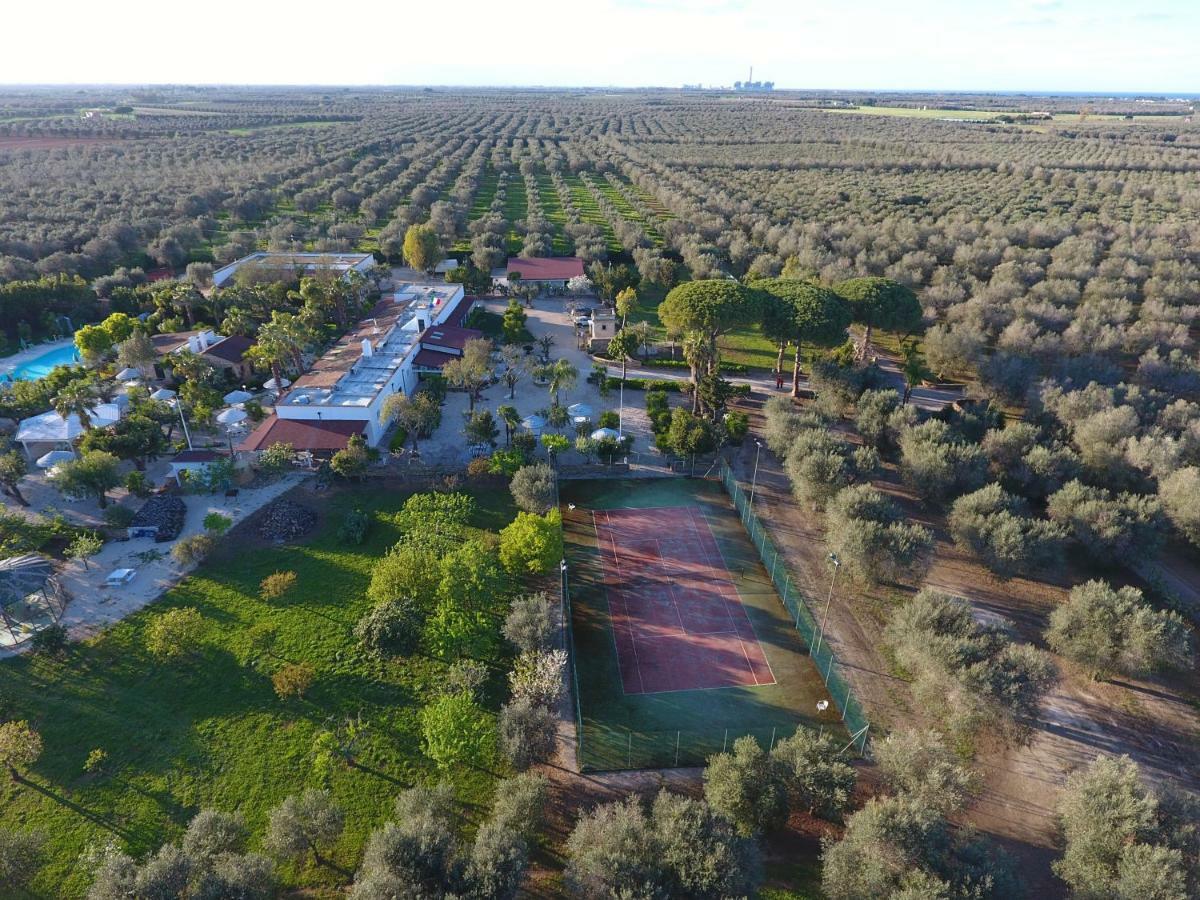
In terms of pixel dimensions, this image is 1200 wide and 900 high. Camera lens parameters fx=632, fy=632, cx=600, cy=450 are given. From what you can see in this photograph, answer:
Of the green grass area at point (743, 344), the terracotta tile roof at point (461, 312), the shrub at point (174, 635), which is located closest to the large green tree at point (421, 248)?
the terracotta tile roof at point (461, 312)

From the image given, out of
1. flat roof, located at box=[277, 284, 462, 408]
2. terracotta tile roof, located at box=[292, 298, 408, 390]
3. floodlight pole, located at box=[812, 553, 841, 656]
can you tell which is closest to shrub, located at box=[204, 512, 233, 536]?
flat roof, located at box=[277, 284, 462, 408]

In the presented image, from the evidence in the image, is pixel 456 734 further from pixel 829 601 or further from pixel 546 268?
pixel 546 268

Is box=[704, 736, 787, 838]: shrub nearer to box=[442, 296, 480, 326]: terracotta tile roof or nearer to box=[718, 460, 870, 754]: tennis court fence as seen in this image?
box=[718, 460, 870, 754]: tennis court fence

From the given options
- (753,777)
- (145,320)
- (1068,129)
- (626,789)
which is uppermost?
(1068,129)

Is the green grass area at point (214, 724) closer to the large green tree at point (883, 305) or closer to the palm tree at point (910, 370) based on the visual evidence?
the palm tree at point (910, 370)

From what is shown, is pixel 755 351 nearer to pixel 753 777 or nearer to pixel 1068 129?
pixel 753 777

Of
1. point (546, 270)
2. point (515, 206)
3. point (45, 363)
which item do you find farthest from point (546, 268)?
point (45, 363)

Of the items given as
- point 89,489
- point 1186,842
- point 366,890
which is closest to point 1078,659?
point 1186,842
